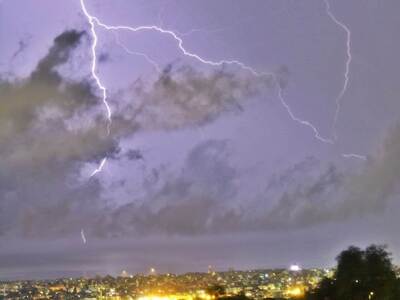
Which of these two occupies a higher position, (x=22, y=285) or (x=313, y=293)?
(x=22, y=285)

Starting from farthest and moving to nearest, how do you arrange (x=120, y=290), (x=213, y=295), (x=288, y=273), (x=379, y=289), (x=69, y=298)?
(x=288, y=273) < (x=120, y=290) < (x=69, y=298) < (x=213, y=295) < (x=379, y=289)

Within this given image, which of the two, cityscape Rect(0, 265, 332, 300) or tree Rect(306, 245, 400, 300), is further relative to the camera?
cityscape Rect(0, 265, 332, 300)

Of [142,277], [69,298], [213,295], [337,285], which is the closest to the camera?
[337,285]

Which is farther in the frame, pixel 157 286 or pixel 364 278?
pixel 157 286

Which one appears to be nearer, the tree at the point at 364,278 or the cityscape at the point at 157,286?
the tree at the point at 364,278

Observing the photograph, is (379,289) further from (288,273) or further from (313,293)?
(288,273)

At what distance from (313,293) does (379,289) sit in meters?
9.49

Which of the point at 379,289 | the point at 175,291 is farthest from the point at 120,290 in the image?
the point at 379,289

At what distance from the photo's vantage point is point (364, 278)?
50.8 m

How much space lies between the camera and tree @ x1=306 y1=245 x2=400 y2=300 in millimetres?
48997

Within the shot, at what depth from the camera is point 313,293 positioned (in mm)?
57531

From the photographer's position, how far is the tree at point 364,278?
49.0 meters

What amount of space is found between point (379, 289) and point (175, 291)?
75.9 m

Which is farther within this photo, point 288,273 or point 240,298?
point 288,273
